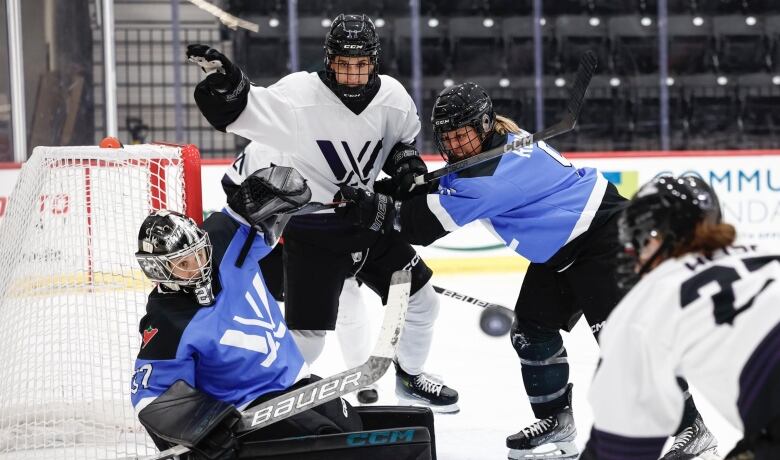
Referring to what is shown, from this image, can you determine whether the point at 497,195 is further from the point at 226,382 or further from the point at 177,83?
the point at 177,83

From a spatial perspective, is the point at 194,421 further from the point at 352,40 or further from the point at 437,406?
the point at 437,406

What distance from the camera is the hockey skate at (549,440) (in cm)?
259

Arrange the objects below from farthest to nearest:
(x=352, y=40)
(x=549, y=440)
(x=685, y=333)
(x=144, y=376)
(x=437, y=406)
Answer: (x=437, y=406) → (x=549, y=440) → (x=352, y=40) → (x=144, y=376) → (x=685, y=333)

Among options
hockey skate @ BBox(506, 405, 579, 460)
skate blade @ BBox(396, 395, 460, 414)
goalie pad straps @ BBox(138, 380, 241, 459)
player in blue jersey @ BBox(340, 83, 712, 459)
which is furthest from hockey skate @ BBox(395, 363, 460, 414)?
goalie pad straps @ BBox(138, 380, 241, 459)

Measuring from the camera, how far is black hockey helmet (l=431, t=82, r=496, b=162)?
239 centimetres

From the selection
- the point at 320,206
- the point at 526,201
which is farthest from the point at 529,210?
the point at 320,206

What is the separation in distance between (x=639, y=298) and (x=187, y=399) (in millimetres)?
900

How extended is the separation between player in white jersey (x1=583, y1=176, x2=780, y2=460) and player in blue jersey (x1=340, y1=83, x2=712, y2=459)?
3.40 ft

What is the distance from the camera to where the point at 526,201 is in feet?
7.78

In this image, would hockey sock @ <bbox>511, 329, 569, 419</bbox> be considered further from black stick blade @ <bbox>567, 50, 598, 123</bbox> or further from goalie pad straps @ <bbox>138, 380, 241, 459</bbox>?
goalie pad straps @ <bbox>138, 380, 241, 459</bbox>

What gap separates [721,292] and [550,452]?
1458 mm

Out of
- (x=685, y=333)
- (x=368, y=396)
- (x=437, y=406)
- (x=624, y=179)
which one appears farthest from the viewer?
(x=624, y=179)

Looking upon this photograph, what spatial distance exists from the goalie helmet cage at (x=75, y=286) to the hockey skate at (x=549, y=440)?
2.89ft

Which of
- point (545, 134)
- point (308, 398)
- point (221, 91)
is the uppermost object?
point (221, 91)
